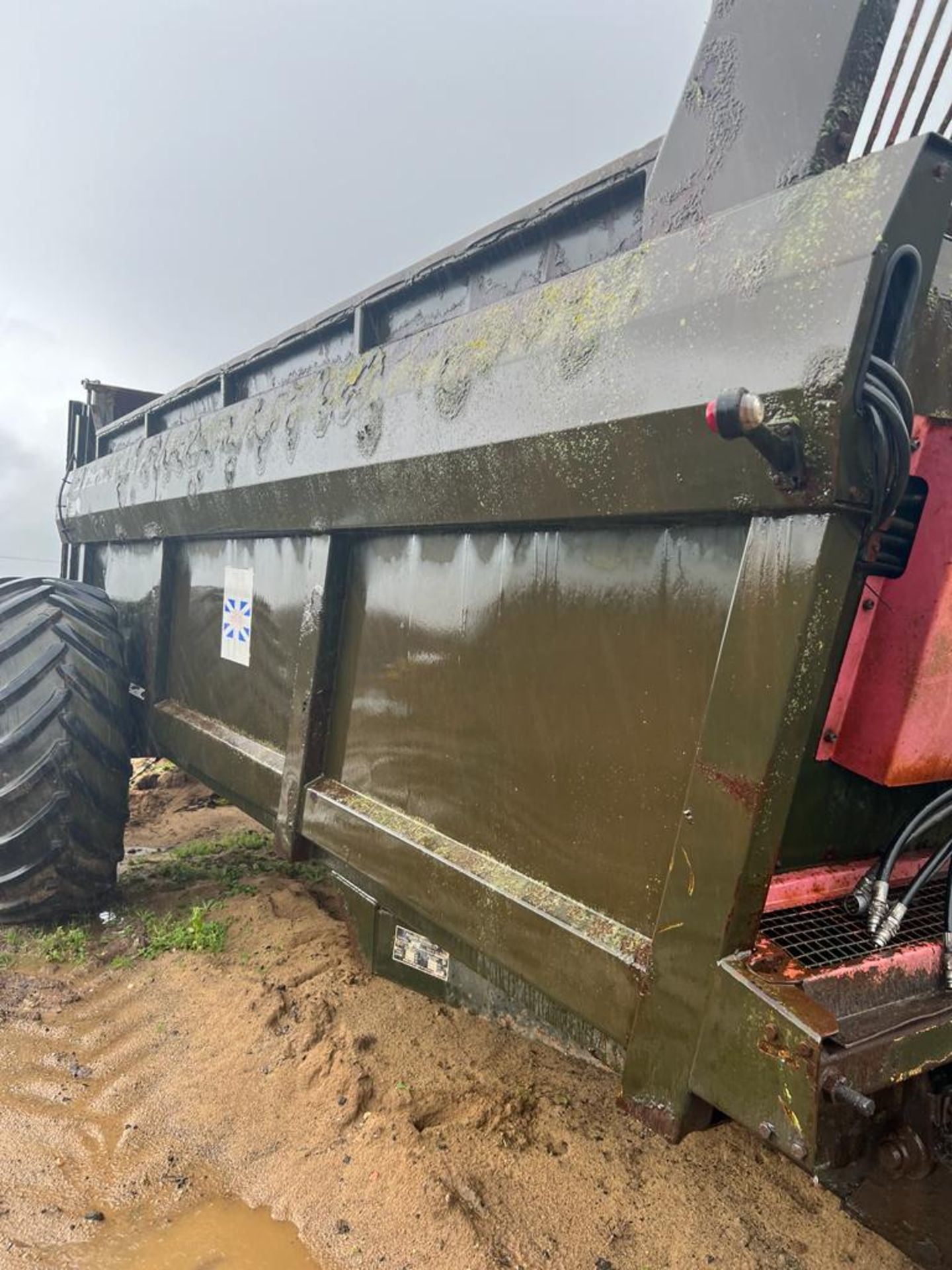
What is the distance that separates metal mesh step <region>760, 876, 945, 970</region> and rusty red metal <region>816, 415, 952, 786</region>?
0.24m

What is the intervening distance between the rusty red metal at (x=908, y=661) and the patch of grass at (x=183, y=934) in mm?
2403

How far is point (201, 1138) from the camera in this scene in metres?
2.03

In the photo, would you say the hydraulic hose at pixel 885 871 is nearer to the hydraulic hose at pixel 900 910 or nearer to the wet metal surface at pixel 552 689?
the hydraulic hose at pixel 900 910

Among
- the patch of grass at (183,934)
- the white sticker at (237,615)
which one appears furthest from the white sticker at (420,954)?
the patch of grass at (183,934)

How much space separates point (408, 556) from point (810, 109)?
112 cm

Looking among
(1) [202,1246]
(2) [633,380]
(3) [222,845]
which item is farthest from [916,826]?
(3) [222,845]

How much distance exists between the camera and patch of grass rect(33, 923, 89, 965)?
2.92 metres

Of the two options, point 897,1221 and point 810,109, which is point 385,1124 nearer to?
point 897,1221

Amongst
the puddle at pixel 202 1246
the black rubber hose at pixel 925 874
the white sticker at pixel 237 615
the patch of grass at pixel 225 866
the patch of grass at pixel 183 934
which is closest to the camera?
the black rubber hose at pixel 925 874

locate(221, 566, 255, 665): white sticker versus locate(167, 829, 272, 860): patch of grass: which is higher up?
locate(221, 566, 255, 665): white sticker

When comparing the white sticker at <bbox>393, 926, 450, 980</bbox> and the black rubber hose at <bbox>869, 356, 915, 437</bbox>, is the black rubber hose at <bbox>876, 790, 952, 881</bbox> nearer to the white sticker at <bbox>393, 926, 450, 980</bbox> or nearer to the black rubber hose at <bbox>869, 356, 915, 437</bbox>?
the black rubber hose at <bbox>869, 356, 915, 437</bbox>

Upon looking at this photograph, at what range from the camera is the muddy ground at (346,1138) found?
169 centimetres

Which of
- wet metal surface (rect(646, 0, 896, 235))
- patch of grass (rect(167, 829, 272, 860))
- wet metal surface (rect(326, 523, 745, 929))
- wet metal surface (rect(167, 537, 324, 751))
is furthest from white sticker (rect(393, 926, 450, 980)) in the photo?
patch of grass (rect(167, 829, 272, 860))

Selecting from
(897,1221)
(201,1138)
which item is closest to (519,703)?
(897,1221)
